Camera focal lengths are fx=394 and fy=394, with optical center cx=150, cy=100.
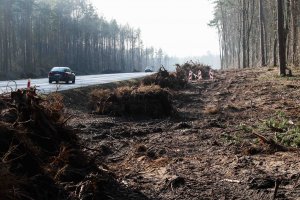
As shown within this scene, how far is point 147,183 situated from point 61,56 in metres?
75.5

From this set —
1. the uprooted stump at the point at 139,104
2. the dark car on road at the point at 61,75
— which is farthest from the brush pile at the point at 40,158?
the dark car on road at the point at 61,75

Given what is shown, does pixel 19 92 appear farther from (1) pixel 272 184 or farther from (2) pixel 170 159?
(1) pixel 272 184

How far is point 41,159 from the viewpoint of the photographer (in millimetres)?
5113

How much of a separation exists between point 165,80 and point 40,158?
18.1 m

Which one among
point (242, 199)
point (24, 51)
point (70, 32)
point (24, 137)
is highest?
point (70, 32)

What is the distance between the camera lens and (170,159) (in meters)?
7.35

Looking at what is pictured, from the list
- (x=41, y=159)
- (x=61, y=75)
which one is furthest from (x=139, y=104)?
(x=61, y=75)

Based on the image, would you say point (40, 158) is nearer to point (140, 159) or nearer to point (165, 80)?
point (140, 159)

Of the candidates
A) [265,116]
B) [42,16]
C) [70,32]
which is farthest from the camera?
[70,32]

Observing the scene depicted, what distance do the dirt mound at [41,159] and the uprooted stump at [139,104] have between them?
714 centimetres

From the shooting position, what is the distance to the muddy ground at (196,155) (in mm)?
5477

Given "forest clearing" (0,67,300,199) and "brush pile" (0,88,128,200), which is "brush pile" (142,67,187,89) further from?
"brush pile" (0,88,128,200)

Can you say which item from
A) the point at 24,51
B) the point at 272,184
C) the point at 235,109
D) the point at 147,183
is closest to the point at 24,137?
the point at 147,183

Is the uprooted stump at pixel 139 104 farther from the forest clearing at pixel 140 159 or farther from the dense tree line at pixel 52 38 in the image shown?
the dense tree line at pixel 52 38
